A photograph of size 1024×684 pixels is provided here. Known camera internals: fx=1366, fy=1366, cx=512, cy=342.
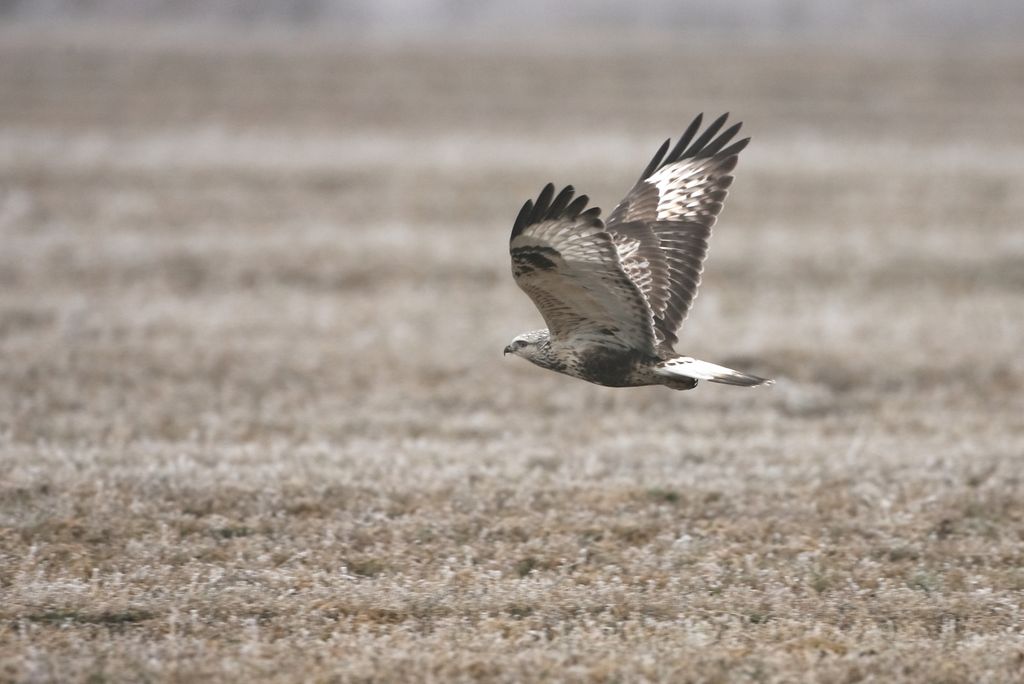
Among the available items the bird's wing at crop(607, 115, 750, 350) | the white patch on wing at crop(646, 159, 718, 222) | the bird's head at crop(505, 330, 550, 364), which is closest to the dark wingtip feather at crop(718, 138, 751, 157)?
the bird's wing at crop(607, 115, 750, 350)

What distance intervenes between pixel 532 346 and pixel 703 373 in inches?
50.1

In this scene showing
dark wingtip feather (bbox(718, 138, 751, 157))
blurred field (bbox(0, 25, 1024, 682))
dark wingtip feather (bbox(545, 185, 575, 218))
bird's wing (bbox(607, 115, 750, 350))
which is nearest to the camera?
blurred field (bbox(0, 25, 1024, 682))

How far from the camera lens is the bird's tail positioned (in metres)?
8.17

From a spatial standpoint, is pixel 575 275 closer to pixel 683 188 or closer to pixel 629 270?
pixel 629 270

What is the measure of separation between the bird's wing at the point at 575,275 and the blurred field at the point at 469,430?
134 centimetres

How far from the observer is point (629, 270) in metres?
9.85

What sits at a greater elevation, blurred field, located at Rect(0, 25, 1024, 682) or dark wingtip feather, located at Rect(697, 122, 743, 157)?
dark wingtip feather, located at Rect(697, 122, 743, 157)

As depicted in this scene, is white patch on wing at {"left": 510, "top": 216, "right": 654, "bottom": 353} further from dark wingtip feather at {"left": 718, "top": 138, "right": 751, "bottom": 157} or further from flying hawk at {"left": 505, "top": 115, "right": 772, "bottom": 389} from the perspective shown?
dark wingtip feather at {"left": 718, "top": 138, "right": 751, "bottom": 157}

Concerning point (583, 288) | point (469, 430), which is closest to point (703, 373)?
point (583, 288)

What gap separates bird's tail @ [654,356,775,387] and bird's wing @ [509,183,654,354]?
8.1 inches

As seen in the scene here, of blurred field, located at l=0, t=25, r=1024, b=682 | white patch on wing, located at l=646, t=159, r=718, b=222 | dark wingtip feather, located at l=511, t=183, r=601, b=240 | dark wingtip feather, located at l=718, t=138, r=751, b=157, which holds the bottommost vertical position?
blurred field, located at l=0, t=25, r=1024, b=682

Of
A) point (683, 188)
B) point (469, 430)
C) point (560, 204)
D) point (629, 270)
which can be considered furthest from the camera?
point (469, 430)

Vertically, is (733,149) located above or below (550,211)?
above

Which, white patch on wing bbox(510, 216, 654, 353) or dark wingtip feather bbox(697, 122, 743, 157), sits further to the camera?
dark wingtip feather bbox(697, 122, 743, 157)
